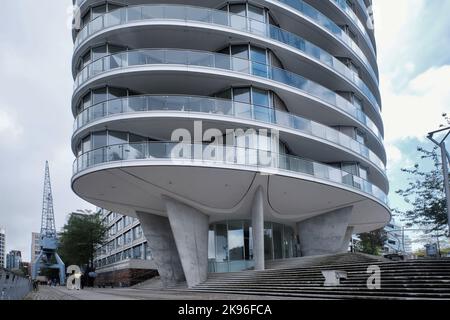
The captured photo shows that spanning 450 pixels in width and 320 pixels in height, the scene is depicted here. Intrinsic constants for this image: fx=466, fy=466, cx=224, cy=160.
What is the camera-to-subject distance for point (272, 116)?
25.8m

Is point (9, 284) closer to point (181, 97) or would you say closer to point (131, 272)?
point (181, 97)

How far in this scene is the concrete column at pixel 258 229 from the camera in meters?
25.9

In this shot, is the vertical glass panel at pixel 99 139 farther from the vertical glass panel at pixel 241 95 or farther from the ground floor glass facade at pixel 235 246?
the ground floor glass facade at pixel 235 246

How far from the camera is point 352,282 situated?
16.4m

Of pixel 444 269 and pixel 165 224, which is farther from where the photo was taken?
pixel 165 224

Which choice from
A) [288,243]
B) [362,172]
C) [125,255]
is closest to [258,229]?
[288,243]

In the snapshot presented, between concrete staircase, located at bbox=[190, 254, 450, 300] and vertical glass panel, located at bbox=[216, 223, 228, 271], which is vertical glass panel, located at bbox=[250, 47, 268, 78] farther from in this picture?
concrete staircase, located at bbox=[190, 254, 450, 300]

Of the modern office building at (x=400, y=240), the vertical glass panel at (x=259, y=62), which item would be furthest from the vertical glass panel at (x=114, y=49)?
the modern office building at (x=400, y=240)

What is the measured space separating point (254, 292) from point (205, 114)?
9.32 meters

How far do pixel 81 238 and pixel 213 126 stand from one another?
38369 mm

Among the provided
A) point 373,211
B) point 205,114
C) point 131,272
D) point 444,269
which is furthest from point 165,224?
point 131,272

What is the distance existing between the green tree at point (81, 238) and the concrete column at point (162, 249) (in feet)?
98.3

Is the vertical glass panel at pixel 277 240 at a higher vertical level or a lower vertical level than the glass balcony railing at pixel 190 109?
lower
